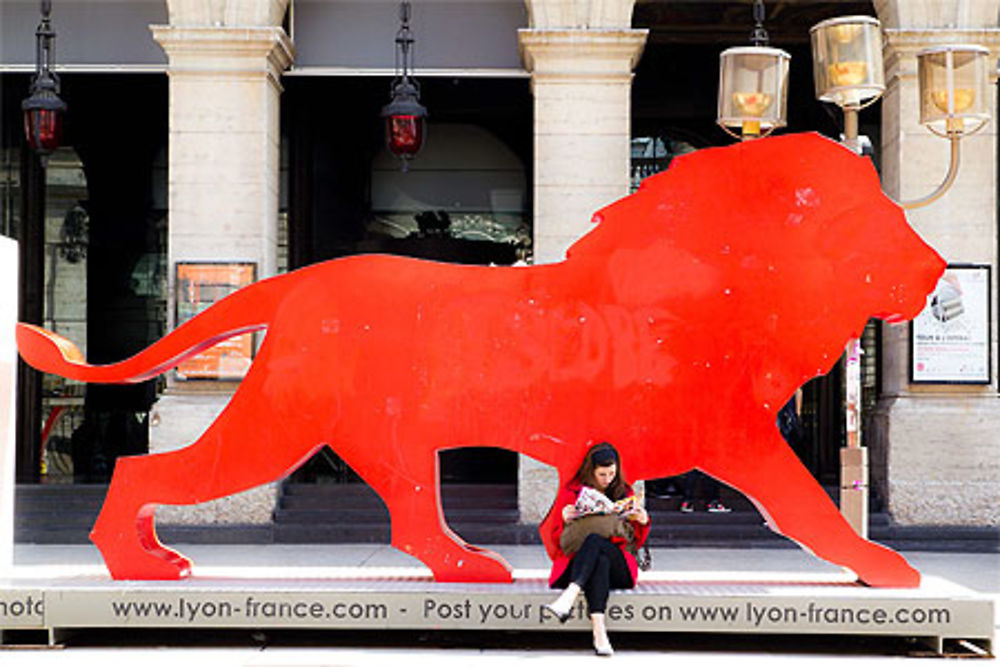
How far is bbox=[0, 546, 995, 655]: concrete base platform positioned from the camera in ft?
25.8

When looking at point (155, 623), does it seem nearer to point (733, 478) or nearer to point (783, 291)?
point (733, 478)

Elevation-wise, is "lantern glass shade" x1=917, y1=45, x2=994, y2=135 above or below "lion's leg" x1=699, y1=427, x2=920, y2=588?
above

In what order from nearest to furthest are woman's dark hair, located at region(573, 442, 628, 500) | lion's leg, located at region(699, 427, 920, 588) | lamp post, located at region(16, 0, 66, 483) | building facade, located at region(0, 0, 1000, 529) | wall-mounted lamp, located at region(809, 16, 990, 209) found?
woman's dark hair, located at region(573, 442, 628, 500) → lion's leg, located at region(699, 427, 920, 588) → wall-mounted lamp, located at region(809, 16, 990, 209) → building facade, located at region(0, 0, 1000, 529) → lamp post, located at region(16, 0, 66, 483)

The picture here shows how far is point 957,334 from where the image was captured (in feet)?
44.6

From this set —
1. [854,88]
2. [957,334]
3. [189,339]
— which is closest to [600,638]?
[189,339]

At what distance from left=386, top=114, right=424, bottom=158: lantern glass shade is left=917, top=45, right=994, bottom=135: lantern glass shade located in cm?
629

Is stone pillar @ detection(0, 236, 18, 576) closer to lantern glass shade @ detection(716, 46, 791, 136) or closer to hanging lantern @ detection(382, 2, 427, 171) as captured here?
lantern glass shade @ detection(716, 46, 791, 136)

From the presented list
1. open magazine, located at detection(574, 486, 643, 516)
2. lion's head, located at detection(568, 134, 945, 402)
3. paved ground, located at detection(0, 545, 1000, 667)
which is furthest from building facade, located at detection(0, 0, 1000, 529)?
open magazine, located at detection(574, 486, 643, 516)

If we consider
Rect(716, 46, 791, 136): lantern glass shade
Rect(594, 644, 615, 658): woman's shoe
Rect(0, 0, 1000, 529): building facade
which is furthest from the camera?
Rect(0, 0, 1000, 529): building facade

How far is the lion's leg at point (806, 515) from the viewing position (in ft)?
27.1

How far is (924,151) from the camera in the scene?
13625 mm

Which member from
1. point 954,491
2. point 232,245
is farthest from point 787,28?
point 232,245

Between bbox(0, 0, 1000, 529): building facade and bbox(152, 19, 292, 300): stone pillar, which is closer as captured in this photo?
bbox(0, 0, 1000, 529): building facade

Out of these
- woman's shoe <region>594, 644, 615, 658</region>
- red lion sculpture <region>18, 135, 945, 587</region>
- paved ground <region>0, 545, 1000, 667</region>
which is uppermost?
red lion sculpture <region>18, 135, 945, 587</region>
